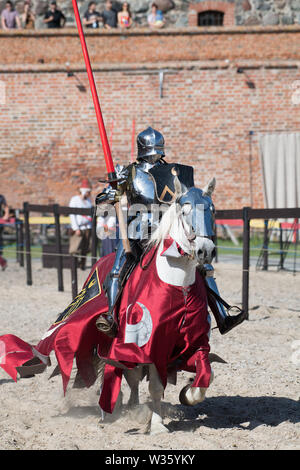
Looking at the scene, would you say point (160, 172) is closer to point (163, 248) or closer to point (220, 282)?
point (163, 248)

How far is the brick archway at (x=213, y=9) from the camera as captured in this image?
20422 mm

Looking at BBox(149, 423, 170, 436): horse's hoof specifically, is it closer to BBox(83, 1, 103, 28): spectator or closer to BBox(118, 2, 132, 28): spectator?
Answer: BBox(83, 1, 103, 28): spectator

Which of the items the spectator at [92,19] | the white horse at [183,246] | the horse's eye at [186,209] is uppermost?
the spectator at [92,19]

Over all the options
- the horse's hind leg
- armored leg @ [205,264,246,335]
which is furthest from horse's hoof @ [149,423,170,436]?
armored leg @ [205,264,246,335]

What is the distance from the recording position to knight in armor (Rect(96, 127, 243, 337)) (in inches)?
174

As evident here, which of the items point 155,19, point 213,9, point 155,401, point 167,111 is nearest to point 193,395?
point 155,401

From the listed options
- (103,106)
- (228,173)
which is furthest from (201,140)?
(103,106)

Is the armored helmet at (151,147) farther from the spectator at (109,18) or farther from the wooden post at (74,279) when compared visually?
the spectator at (109,18)

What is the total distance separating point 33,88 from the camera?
57.7 feet

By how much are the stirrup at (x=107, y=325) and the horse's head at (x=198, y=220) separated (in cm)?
86

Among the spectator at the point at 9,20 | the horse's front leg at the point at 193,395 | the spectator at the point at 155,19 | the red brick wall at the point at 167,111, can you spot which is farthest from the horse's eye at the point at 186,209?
the spectator at the point at 9,20

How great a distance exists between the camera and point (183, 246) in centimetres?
402

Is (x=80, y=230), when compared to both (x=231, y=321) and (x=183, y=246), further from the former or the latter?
(x=183, y=246)

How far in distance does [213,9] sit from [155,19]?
2.57 meters
